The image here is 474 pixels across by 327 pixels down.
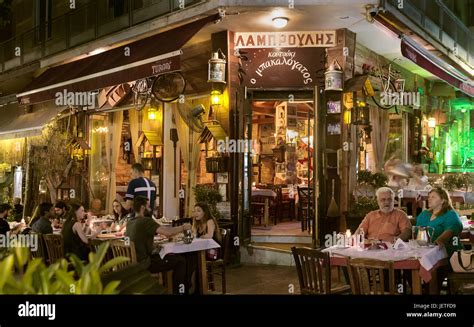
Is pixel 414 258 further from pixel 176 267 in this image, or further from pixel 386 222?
pixel 176 267

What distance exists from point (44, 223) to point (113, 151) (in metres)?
7.02

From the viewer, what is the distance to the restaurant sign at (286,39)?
11.4 meters

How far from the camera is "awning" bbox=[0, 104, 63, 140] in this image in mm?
16120

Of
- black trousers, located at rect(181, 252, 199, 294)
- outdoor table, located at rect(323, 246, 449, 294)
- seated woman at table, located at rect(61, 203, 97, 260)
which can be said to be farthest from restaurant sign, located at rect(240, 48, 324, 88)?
outdoor table, located at rect(323, 246, 449, 294)

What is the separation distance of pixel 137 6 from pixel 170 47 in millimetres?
3393

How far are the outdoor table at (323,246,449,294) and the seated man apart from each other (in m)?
0.80

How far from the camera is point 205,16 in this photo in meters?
10.8

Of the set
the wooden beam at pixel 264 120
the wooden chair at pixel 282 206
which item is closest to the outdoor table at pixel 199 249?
the wooden chair at pixel 282 206

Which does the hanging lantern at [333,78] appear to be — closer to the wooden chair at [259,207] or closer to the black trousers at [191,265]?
the wooden chair at [259,207]

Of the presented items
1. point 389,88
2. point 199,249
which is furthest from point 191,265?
point 389,88

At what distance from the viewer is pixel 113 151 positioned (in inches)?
626
